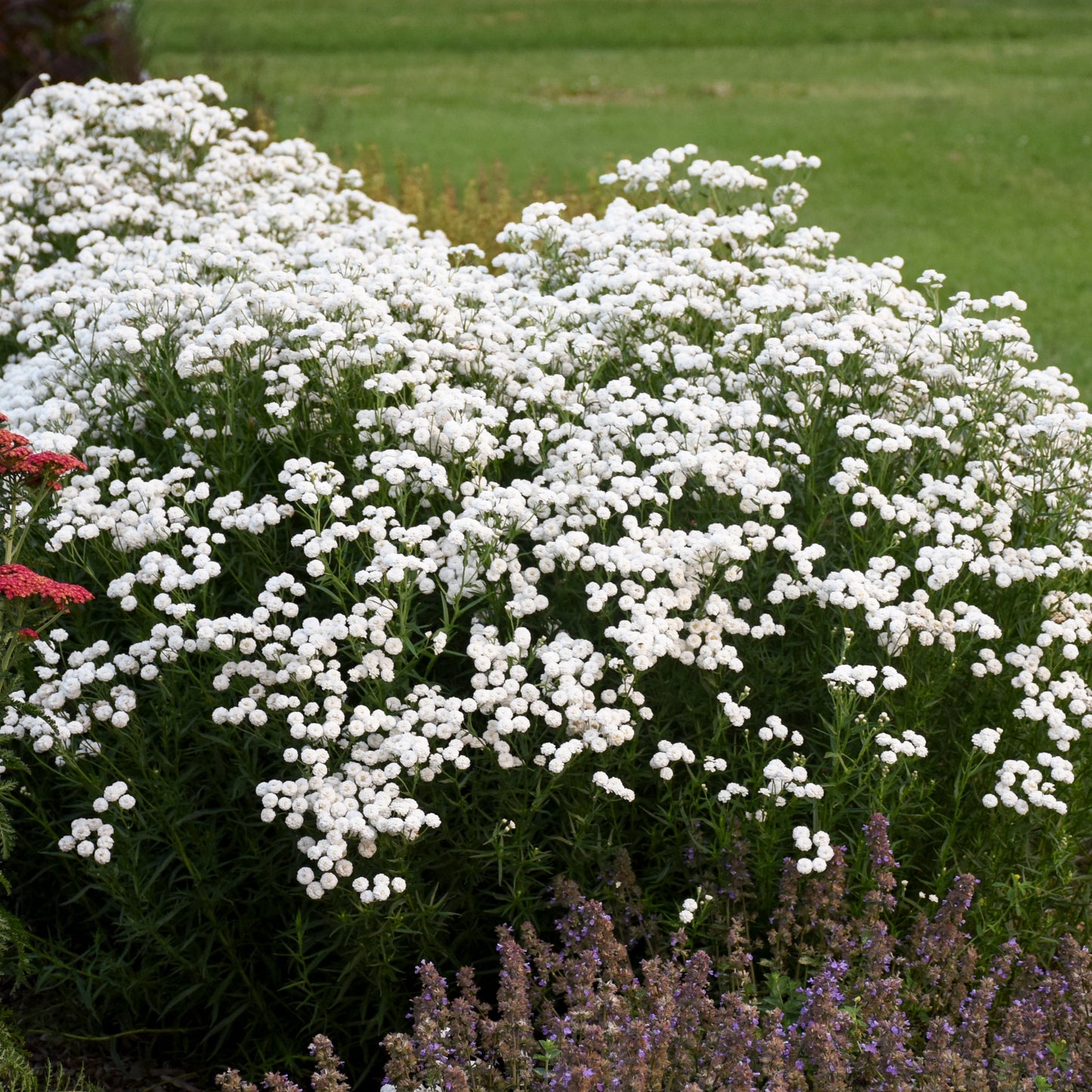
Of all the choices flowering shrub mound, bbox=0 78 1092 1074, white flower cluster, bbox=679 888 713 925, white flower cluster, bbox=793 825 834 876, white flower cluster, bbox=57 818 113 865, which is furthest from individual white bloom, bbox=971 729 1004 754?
white flower cluster, bbox=57 818 113 865

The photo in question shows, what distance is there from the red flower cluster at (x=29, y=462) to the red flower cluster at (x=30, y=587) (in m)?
0.37

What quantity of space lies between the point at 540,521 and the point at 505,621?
20.9 inches

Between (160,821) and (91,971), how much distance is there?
66 centimetres

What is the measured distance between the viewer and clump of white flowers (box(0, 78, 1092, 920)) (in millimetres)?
4047

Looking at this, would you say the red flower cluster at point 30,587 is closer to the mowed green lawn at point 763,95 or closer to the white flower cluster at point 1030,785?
the white flower cluster at point 1030,785

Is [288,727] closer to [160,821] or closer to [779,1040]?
[160,821]

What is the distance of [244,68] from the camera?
22.0m

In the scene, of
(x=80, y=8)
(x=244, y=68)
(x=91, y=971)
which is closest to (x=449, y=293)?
(x=91, y=971)

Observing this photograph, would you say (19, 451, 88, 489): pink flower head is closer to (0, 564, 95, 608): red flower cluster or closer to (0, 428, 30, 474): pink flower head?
(0, 428, 30, 474): pink flower head

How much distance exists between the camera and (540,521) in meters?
4.82

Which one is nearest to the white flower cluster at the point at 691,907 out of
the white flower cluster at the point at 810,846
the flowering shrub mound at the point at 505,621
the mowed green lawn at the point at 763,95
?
the flowering shrub mound at the point at 505,621

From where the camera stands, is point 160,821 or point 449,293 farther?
point 449,293

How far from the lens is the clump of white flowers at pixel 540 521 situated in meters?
4.05

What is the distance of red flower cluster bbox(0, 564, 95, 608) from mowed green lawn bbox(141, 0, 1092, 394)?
883 cm
